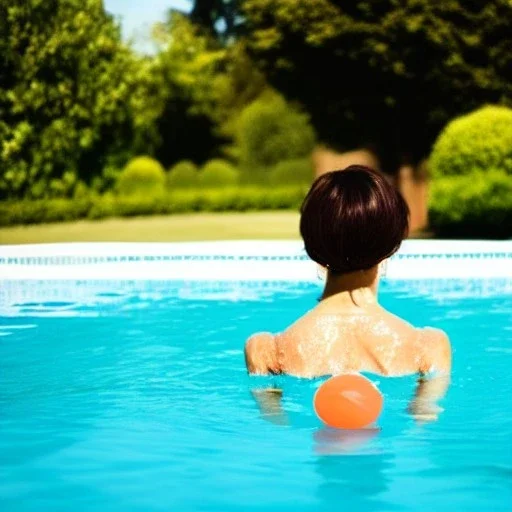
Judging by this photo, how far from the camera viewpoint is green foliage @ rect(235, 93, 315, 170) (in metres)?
32.2

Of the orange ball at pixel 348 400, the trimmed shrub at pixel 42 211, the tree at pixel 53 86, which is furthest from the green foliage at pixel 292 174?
the orange ball at pixel 348 400

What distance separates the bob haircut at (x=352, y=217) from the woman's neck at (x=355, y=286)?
187mm

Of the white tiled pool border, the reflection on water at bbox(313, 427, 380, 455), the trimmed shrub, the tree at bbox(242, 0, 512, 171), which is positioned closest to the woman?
the reflection on water at bbox(313, 427, 380, 455)

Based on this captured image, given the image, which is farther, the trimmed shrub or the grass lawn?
the trimmed shrub

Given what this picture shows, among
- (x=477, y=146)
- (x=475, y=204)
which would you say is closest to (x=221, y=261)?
(x=475, y=204)

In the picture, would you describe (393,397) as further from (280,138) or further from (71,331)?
(280,138)

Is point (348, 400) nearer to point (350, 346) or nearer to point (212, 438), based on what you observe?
point (350, 346)

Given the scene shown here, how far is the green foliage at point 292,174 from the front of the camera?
2920 cm

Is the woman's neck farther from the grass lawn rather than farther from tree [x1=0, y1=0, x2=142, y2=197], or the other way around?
tree [x1=0, y1=0, x2=142, y2=197]

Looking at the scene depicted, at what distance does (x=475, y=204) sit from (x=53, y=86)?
10274 mm

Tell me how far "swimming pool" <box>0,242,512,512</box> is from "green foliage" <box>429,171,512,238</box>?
4.98 m

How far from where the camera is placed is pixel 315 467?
4.03 meters

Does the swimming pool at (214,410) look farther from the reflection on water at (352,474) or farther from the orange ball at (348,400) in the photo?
the orange ball at (348,400)

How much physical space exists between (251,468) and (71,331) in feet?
15.8
